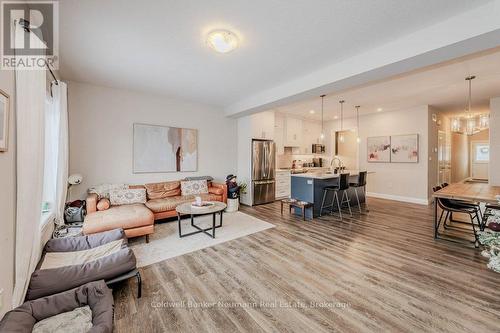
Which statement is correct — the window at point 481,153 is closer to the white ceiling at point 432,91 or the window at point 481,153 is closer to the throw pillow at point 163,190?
the white ceiling at point 432,91

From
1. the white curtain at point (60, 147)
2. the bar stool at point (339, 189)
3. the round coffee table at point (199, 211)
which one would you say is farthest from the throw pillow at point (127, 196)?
the bar stool at point (339, 189)

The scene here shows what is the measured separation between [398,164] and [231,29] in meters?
6.41

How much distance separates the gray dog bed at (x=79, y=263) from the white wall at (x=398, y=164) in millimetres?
6886

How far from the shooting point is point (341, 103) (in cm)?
552

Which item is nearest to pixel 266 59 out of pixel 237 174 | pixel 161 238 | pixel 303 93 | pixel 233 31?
pixel 233 31

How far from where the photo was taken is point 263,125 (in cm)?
599

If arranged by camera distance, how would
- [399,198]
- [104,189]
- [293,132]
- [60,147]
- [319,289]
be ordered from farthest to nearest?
[293,132] < [399,198] < [104,189] < [60,147] < [319,289]

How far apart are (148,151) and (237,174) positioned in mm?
2559

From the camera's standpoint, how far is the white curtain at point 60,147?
3146mm

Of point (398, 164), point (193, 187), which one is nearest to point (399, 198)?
point (398, 164)

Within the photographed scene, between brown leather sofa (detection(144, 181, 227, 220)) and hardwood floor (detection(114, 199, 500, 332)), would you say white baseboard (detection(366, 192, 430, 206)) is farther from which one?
brown leather sofa (detection(144, 181, 227, 220))

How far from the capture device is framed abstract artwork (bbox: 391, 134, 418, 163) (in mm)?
5938

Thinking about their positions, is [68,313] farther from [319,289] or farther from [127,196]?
[127,196]

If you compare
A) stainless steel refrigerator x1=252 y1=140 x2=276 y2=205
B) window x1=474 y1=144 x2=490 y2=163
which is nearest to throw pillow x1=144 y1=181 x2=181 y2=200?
stainless steel refrigerator x1=252 y1=140 x2=276 y2=205
